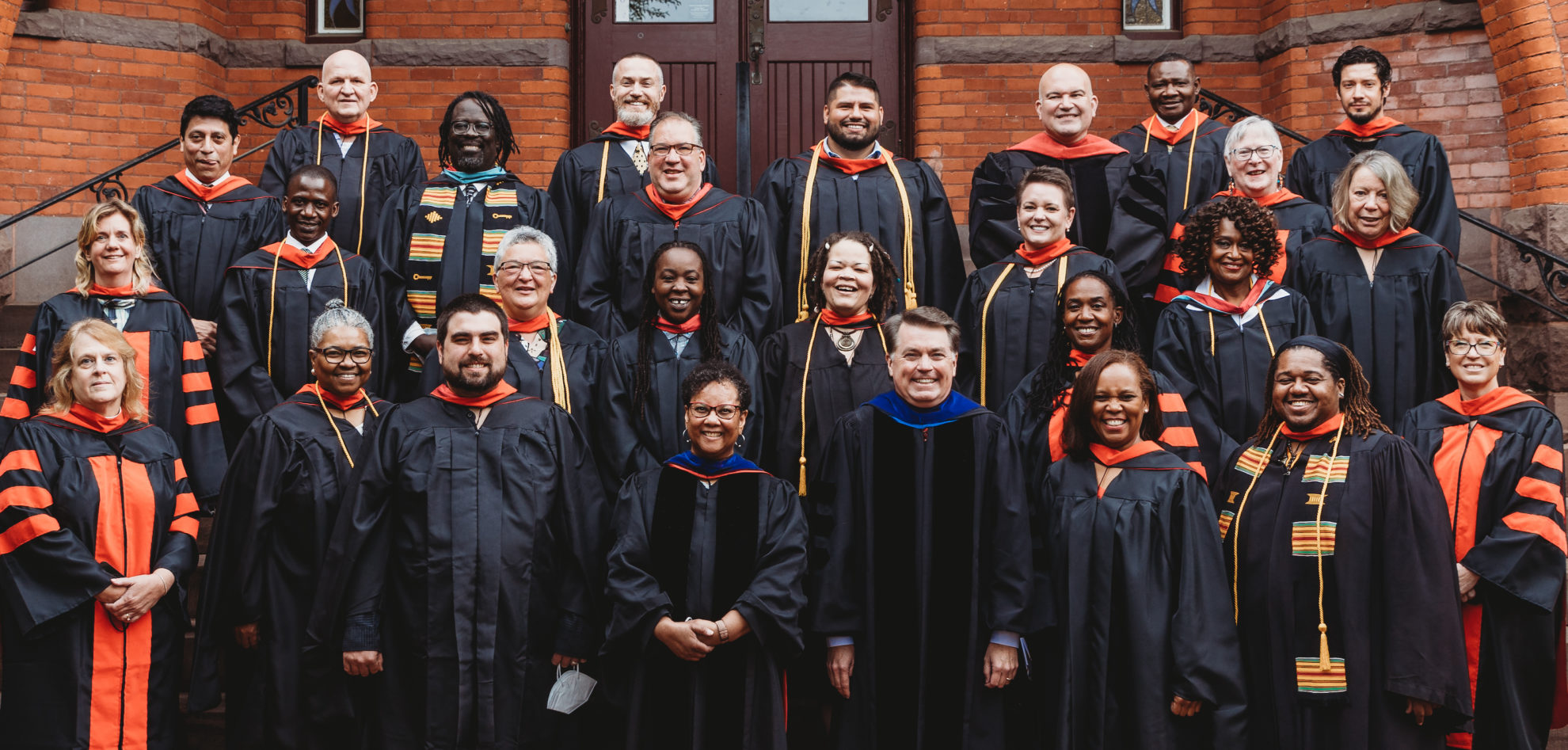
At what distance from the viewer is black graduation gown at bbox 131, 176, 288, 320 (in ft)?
19.5

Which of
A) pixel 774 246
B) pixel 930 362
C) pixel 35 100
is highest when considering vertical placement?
pixel 35 100

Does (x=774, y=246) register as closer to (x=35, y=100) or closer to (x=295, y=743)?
(x=295, y=743)

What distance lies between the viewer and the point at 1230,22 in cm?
880

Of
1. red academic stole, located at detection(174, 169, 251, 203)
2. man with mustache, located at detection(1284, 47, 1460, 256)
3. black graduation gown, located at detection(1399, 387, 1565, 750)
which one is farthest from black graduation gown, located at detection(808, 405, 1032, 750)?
red academic stole, located at detection(174, 169, 251, 203)

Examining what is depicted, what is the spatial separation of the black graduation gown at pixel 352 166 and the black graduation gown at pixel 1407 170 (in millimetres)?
4447

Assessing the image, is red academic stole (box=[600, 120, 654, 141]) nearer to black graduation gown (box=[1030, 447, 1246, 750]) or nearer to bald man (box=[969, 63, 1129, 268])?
bald man (box=[969, 63, 1129, 268])

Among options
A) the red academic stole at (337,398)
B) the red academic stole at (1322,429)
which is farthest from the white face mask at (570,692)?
the red academic stole at (1322,429)

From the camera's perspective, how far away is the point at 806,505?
184 inches

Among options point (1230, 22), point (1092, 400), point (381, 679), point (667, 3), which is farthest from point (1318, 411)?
point (667, 3)

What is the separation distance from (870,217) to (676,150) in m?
0.97

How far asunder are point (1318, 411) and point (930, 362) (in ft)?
4.45

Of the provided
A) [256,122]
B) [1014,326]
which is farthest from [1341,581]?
[256,122]

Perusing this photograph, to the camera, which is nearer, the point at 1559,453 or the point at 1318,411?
the point at 1318,411

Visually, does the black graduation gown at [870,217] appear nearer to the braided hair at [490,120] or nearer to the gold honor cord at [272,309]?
the braided hair at [490,120]
